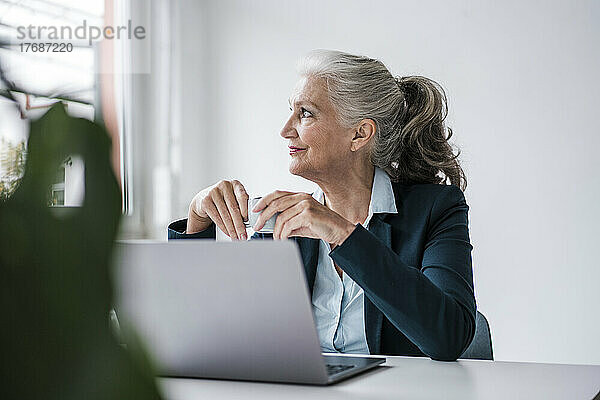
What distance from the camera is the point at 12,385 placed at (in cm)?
15

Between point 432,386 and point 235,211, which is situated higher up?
point 235,211

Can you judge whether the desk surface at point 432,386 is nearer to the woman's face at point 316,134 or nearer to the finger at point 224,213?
the finger at point 224,213

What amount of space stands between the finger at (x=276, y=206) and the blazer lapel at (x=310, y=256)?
1.12 ft

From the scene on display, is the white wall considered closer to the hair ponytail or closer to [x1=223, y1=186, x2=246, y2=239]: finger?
the hair ponytail

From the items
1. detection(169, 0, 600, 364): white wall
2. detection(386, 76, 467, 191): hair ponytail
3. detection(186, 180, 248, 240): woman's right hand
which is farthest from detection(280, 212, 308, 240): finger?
detection(169, 0, 600, 364): white wall

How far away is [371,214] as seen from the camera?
1.60 meters

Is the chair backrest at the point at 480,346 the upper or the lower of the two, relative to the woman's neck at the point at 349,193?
lower

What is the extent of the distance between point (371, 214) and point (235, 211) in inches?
14.6

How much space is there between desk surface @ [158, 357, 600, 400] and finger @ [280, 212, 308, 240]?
0.29m

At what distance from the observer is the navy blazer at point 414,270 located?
3.78ft

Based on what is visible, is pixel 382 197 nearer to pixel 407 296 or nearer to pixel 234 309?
pixel 407 296

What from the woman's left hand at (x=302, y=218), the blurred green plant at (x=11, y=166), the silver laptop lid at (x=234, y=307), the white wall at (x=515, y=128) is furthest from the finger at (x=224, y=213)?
the white wall at (x=515, y=128)

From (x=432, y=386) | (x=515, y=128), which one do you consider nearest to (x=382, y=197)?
(x=432, y=386)

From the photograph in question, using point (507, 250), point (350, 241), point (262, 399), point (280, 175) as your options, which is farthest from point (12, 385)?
point (280, 175)
